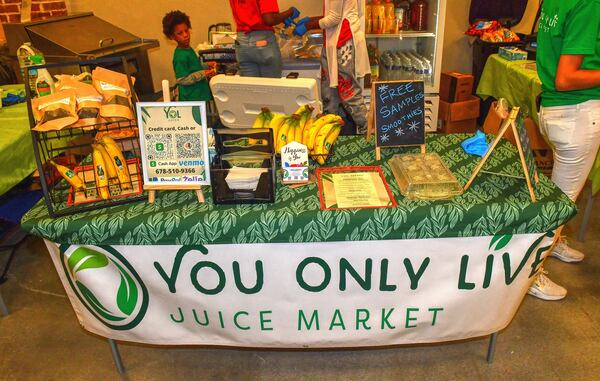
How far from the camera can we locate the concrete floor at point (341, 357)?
2113 millimetres

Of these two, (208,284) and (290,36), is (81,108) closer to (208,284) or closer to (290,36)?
(208,284)

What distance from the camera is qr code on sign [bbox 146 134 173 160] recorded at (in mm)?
1739

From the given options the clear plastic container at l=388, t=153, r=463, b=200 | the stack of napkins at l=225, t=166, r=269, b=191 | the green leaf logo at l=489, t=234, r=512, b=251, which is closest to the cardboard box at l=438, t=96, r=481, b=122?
the clear plastic container at l=388, t=153, r=463, b=200

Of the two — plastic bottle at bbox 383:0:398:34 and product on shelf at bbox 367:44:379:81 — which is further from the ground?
plastic bottle at bbox 383:0:398:34

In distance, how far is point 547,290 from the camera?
2510mm

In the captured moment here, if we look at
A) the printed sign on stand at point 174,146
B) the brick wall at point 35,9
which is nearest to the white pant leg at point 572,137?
the printed sign on stand at point 174,146

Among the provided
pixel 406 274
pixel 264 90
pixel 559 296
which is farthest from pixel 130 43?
pixel 559 296

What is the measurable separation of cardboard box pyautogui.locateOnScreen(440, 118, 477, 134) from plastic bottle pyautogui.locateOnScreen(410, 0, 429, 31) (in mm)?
982

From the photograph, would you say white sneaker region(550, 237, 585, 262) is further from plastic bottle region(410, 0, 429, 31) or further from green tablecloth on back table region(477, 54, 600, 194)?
plastic bottle region(410, 0, 429, 31)

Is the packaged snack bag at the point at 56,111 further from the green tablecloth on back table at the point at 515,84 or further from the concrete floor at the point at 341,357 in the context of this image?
the green tablecloth on back table at the point at 515,84

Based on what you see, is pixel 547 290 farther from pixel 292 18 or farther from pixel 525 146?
pixel 292 18

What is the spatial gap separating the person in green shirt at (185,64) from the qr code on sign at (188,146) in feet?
Result: 6.60

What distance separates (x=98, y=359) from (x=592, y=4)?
2.72 metres

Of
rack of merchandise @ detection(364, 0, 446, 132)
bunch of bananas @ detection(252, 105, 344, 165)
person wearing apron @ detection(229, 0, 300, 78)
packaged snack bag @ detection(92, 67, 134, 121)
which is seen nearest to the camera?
packaged snack bag @ detection(92, 67, 134, 121)
